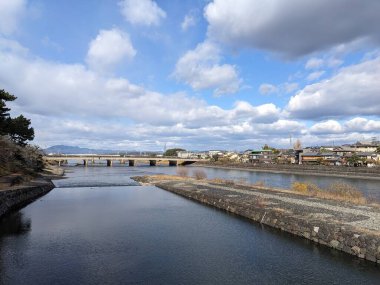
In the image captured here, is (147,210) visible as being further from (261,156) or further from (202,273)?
(261,156)

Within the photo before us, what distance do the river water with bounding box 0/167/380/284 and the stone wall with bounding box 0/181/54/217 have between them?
2.32 m

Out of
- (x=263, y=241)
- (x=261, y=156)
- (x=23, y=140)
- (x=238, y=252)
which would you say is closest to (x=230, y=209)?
(x=263, y=241)

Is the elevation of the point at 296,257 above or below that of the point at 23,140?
below

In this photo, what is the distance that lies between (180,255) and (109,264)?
2718 mm

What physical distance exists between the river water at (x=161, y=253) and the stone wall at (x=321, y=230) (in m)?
0.40

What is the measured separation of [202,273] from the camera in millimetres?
10727

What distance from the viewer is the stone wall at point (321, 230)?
11.8m

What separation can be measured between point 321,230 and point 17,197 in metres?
A: 22.2

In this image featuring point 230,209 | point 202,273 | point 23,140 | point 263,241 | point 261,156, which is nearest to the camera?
point 202,273

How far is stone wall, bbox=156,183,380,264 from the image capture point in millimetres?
11838

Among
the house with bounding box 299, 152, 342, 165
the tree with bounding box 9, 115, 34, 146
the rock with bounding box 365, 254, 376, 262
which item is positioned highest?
the tree with bounding box 9, 115, 34, 146

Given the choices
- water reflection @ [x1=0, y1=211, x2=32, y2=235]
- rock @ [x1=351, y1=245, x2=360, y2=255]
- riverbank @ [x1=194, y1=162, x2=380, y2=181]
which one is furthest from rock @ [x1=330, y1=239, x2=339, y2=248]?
riverbank @ [x1=194, y1=162, x2=380, y2=181]

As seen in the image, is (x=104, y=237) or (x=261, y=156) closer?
(x=104, y=237)

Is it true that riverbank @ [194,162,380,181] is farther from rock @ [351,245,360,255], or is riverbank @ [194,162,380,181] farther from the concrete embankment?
rock @ [351,245,360,255]
